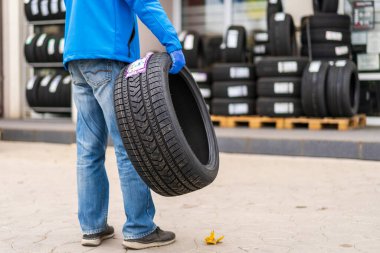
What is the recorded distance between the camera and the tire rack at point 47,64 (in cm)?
1098

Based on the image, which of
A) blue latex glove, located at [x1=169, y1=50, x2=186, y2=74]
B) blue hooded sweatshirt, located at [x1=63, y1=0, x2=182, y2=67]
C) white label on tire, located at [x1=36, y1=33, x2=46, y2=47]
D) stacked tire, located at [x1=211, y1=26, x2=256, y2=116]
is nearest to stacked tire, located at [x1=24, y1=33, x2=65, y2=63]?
white label on tire, located at [x1=36, y1=33, x2=46, y2=47]

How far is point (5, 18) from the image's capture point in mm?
11438

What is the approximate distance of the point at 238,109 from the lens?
8.54m

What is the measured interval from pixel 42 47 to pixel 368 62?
5.51 metres

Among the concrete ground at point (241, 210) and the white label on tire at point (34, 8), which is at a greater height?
the white label on tire at point (34, 8)

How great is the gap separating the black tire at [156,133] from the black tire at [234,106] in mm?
5632

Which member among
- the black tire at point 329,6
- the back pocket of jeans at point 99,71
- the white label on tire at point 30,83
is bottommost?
the white label on tire at point 30,83

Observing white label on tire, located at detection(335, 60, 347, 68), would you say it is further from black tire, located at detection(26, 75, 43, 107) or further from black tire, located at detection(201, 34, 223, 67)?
black tire, located at detection(26, 75, 43, 107)

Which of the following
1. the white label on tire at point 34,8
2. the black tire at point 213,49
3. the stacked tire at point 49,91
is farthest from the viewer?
the white label on tire at point 34,8

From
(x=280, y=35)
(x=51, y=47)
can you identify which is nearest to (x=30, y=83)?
(x=51, y=47)

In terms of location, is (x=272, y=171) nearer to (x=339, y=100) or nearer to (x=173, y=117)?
(x=339, y=100)

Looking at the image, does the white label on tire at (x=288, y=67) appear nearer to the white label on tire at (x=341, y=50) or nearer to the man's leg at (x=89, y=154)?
the white label on tire at (x=341, y=50)

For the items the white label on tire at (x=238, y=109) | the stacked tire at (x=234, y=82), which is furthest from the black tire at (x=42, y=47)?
the white label on tire at (x=238, y=109)

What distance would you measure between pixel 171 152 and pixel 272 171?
3.16 meters
